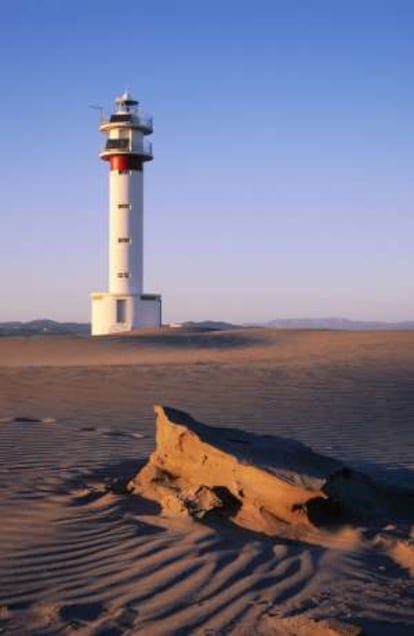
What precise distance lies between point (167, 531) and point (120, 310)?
3046 centimetres

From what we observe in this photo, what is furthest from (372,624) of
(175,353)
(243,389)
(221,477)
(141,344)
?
(141,344)

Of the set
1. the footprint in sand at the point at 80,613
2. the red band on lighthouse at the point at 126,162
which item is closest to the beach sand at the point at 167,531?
the footprint in sand at the point at 80,613

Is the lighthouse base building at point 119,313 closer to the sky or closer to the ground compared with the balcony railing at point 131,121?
closer to the ground

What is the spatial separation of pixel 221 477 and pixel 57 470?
2.20 m

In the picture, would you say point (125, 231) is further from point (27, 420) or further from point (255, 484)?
point (255, 484)

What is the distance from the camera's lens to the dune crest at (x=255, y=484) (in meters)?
5.77

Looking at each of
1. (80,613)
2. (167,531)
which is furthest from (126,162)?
(80,613)

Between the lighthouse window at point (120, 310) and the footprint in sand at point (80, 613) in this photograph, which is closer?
the footprint in sand at point (80, 613)

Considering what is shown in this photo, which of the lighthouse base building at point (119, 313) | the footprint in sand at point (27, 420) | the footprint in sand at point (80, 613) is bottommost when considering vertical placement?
the footprint in sand at point (80, 613)

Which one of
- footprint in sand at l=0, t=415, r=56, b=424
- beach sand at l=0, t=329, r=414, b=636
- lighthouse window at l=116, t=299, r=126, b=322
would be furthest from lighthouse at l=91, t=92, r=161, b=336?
footprint in sand at l=0, t=415, r=56, b=424

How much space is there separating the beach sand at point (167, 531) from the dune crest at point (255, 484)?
0.24 meters

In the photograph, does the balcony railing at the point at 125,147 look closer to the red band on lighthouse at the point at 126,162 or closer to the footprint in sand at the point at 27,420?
the red band on lighthouse at the point at 126,162

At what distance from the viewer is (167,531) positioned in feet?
18.4

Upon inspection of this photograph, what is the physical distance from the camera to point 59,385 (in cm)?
1530
